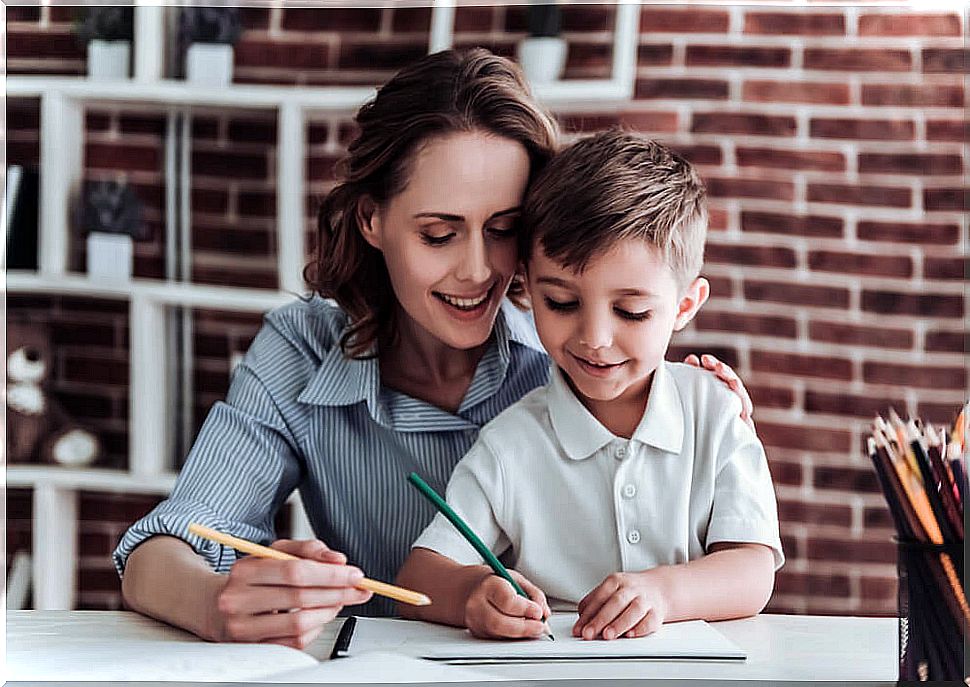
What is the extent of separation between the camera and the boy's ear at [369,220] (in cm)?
123

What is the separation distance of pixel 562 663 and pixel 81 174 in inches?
84.0

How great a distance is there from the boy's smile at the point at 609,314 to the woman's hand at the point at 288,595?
290 millimetres

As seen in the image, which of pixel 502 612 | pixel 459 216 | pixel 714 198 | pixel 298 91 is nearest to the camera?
pixel 502 612

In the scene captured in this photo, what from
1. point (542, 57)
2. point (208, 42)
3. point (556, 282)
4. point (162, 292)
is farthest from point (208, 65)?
point (556, 282)

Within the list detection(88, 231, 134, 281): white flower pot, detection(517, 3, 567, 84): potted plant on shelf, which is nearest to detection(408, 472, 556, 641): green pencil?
detection(517, 3, 567, 84): potted plant on shelf

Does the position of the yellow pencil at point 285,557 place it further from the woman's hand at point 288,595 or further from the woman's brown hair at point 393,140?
the woman's brown hair at point 393,140

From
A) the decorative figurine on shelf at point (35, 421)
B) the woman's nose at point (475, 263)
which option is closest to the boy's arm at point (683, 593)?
the woman's nose at point (475, 263)

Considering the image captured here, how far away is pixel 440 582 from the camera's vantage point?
980 millimetres

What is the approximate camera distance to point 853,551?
2.64 metres

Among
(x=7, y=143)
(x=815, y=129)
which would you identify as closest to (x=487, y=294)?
(x=815, y=129)

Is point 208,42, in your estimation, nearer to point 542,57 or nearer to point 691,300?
point 542,57

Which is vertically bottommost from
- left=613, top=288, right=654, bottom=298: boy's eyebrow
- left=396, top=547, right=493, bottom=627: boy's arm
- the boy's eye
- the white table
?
the white table

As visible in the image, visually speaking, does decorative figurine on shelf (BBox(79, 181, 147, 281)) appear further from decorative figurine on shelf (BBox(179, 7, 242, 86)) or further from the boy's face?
the boy's face

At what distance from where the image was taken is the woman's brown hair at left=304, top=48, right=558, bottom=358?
117 cm
